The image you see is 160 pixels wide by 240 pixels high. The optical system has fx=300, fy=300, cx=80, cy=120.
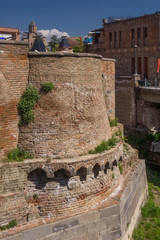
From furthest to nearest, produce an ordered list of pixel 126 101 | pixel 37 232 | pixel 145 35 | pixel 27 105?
pixel 145 35 → pixel 126 101 → pixel 27 105 → pixel 37 232

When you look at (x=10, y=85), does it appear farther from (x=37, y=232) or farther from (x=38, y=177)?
(x=37, y=232)

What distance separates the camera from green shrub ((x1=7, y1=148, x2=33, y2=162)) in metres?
10.6

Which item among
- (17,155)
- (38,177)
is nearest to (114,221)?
(38,177)

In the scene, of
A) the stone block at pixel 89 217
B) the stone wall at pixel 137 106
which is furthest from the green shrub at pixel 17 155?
the stone wall at pixel 137 106

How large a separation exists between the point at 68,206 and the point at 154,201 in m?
7.60

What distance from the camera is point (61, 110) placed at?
11.3 m

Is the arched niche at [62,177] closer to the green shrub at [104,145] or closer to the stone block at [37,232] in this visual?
the green shrub at [104,145]

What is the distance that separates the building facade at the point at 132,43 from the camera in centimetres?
3191

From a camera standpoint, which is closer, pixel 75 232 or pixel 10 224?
pixel 10 224

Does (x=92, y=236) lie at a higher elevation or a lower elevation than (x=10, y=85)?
lower

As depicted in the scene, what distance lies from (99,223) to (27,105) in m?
5.05

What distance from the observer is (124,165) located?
48.1ft

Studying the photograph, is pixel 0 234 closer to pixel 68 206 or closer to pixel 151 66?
pixel 68 206

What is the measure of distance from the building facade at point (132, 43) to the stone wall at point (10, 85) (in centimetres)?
2255
